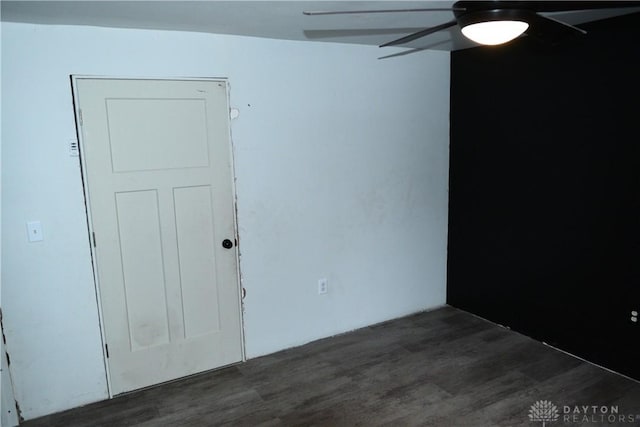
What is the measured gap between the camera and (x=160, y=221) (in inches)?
116

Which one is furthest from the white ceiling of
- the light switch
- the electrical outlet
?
the electrical outlet

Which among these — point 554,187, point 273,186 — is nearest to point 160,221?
point 273,186

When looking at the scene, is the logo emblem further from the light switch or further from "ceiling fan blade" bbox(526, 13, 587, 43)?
the light switch

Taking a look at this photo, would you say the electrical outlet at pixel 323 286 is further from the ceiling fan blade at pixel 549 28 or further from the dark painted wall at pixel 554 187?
the ceiling fan blade at pixel 549 28

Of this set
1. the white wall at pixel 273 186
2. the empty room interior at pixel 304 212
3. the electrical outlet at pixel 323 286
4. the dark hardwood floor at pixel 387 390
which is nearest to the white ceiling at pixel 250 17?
the empty room interior at pixel 304 212

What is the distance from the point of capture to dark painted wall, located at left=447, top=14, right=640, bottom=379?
113 inches

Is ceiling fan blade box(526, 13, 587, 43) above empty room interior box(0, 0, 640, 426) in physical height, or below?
above

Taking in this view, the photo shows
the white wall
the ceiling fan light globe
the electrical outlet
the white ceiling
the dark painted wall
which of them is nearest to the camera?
the ceiling fan light globe

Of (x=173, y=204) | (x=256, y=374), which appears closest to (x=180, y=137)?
(x=173, y=204)

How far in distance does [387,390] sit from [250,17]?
2.47 m

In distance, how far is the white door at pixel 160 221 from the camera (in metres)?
2.74

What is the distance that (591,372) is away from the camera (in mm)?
3045

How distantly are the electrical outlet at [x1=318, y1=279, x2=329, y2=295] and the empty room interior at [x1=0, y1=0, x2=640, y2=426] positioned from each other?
0.01m

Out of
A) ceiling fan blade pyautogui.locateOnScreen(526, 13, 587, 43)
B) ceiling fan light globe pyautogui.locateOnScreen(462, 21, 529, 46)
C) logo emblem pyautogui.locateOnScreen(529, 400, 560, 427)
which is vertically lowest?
logo emblem pyautogui.locateOnScreen(529, 400, 560, 427)
